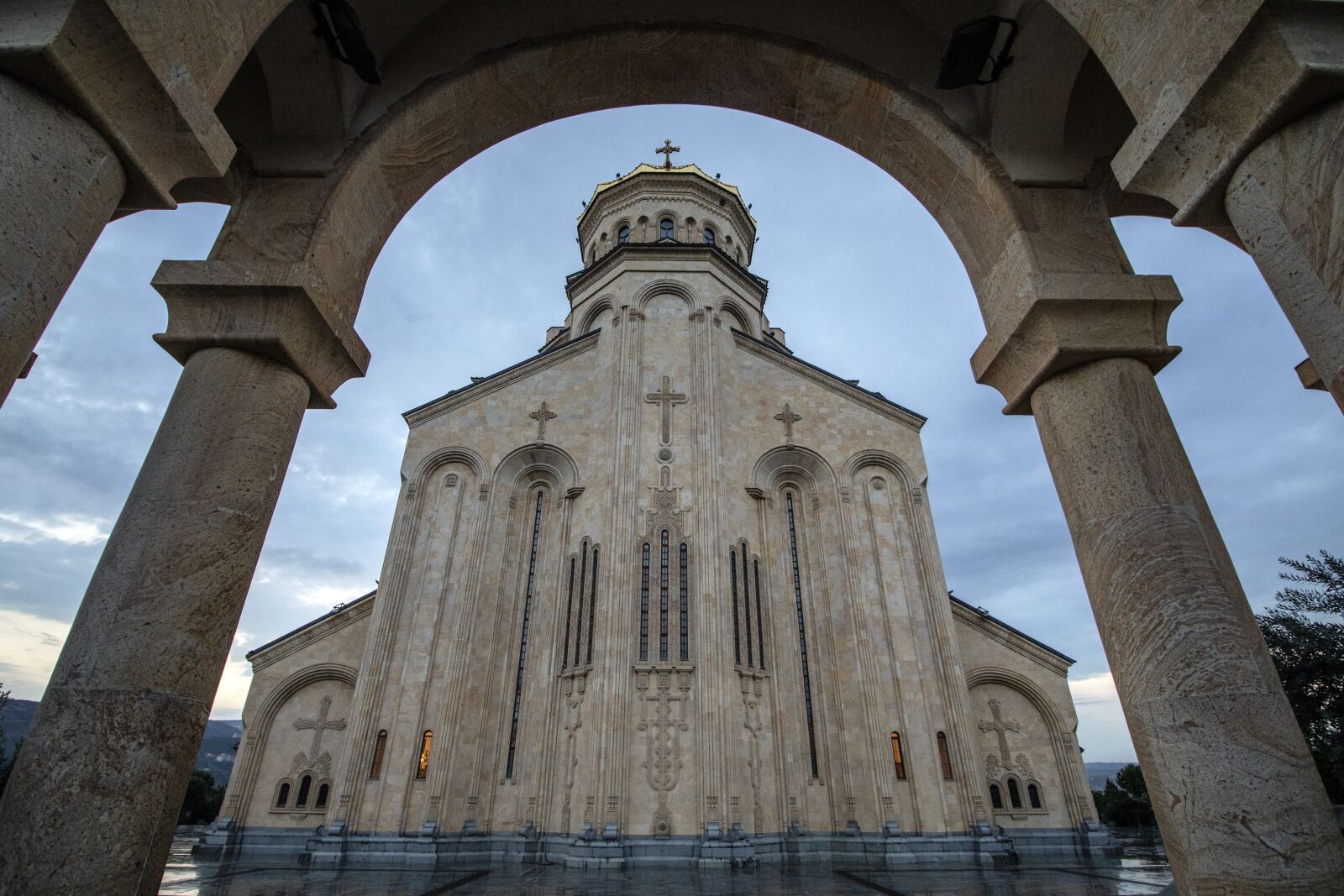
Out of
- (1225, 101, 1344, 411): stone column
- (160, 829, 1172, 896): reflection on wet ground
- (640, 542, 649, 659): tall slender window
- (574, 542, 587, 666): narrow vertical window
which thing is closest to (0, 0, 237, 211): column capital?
(1225, 101, 1344, 411): stone column

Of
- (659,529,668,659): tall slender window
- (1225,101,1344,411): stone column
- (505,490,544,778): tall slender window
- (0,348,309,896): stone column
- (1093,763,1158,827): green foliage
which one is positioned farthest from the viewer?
(1093,763,1158,827): green foliage

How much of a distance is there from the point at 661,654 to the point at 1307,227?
41.9 ft

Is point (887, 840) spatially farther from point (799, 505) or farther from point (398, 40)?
point (398, 40)

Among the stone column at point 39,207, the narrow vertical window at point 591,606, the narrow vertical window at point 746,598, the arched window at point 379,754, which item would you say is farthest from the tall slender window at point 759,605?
the stone column at point 39,207

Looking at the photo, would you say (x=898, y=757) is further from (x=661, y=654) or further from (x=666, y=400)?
(x=666, y=400)

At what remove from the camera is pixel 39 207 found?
215 centimetres

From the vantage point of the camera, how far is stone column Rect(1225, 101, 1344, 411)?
2.16 meters

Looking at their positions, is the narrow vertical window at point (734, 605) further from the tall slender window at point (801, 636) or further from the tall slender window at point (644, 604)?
the tall slender window at point (644, 604)

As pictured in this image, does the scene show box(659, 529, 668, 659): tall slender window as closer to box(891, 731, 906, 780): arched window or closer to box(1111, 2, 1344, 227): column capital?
box(891, 731, 906, 780): arched window

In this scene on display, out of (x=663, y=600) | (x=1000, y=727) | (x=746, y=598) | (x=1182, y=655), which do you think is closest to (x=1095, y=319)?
(x=1182, y=655)

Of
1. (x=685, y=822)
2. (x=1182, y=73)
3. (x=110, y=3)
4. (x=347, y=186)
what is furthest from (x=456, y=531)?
(x=1182, y=73)

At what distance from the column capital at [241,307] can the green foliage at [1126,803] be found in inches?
1303

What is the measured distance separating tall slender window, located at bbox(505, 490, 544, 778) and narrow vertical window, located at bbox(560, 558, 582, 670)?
3.36 ft

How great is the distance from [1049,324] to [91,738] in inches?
179
